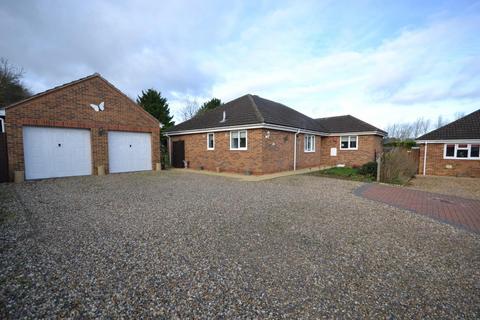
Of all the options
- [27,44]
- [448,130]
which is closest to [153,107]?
[27,44]

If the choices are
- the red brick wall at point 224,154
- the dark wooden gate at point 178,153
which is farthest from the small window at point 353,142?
the dark wooden gate at point 178,153

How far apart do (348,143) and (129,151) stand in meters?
16.8

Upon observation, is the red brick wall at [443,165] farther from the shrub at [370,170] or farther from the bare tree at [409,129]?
the bare tree at [409,129]

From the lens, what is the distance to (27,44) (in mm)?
13547

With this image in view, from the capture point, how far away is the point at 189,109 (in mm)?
37750

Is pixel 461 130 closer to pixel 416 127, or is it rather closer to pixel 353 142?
pixel 353 142

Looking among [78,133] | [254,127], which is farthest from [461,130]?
[78,133]

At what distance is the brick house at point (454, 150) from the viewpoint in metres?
12.2

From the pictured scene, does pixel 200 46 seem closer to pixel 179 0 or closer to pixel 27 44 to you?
pixel 179 0

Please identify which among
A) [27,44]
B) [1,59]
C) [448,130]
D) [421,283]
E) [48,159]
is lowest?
[421,283]

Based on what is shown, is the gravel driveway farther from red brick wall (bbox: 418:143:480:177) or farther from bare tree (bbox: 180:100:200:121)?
bare tree (bbox: 180:100:200:121)

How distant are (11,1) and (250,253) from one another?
47.0 feet

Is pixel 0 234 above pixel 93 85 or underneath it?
underneath

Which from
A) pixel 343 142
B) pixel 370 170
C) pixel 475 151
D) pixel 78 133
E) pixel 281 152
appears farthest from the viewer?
pixel 343 142
